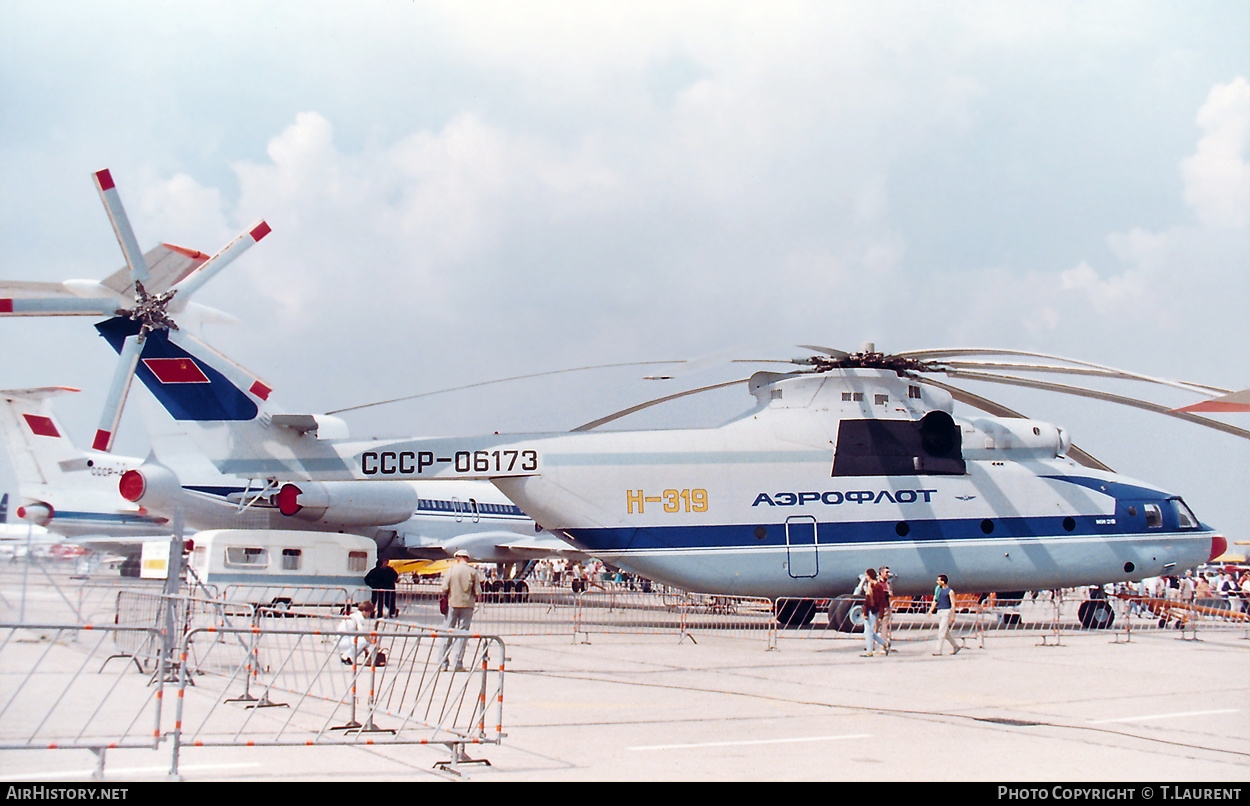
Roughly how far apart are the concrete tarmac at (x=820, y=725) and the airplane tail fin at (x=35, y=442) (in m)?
19.5

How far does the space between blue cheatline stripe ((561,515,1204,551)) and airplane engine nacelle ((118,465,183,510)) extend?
13251 millimetres

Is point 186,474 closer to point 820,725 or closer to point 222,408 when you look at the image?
point 222,408

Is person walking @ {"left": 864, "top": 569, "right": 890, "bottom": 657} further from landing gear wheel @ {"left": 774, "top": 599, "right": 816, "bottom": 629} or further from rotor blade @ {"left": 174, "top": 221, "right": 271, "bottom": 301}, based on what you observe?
rotor blade @ {"left": 174, "top": 221, "right": 271, "bottom": 301}

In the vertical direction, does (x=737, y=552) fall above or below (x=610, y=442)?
below

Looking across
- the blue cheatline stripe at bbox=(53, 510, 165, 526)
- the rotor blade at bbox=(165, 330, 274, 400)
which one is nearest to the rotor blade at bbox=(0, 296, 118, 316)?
the rotor blade at bbox=(165, 330, 274, 400)

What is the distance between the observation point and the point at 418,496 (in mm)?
32281

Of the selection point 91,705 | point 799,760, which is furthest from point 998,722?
point 91,705

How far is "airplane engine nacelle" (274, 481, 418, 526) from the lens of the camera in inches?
1056

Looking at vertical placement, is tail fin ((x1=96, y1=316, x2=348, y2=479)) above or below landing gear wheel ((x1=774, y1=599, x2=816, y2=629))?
above

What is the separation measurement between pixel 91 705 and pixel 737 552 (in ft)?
35.9

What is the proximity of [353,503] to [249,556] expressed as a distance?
5.61 m

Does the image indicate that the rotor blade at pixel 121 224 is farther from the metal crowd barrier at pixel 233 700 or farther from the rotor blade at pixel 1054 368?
the rotor blade at pixel 1054 368

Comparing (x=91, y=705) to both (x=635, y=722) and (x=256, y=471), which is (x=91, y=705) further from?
(x=256, y=471)

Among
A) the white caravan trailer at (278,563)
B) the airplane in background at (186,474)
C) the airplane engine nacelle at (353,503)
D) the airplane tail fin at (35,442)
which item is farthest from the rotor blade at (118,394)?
the airplane tail fin at (35,442)
